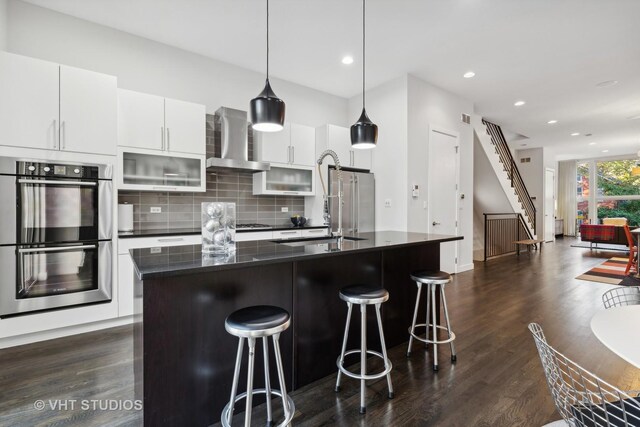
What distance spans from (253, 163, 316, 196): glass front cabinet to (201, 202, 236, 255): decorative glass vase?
97.3 inches

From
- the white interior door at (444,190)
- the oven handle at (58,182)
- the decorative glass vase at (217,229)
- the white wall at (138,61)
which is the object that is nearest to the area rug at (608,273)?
the white interior door at (444,190)

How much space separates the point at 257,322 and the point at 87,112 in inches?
113

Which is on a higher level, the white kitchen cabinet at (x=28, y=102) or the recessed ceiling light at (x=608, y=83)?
the recessed ceiling light at (x=608, y=83)

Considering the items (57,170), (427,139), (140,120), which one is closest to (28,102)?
(57,170)

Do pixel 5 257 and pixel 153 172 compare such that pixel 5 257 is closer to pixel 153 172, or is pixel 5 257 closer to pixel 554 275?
pixel 153 172

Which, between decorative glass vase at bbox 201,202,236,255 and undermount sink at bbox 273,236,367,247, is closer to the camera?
decorative glass vase at bbox 201,202,236,255

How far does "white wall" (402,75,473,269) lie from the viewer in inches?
186

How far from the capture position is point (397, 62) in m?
4.27

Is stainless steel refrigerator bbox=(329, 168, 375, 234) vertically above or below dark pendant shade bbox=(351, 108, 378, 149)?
below

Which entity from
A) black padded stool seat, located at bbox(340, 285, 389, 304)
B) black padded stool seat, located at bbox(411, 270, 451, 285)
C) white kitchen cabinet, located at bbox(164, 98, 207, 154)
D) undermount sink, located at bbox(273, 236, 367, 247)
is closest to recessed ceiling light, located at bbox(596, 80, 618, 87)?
black padded stool seat, located at bbox(411, 270, 451, 285)

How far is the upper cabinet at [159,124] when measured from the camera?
3312 mm

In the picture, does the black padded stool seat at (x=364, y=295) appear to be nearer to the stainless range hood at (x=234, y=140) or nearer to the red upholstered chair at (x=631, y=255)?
the stainless range hood at (x=234, y=140)

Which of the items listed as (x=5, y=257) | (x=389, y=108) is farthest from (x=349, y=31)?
(x=5, y=257)

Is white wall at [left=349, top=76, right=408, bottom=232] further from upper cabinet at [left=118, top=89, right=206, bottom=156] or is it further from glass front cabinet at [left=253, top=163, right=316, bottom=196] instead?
upper cabinet at [left=118, top=89, right=206, bottom=156]
